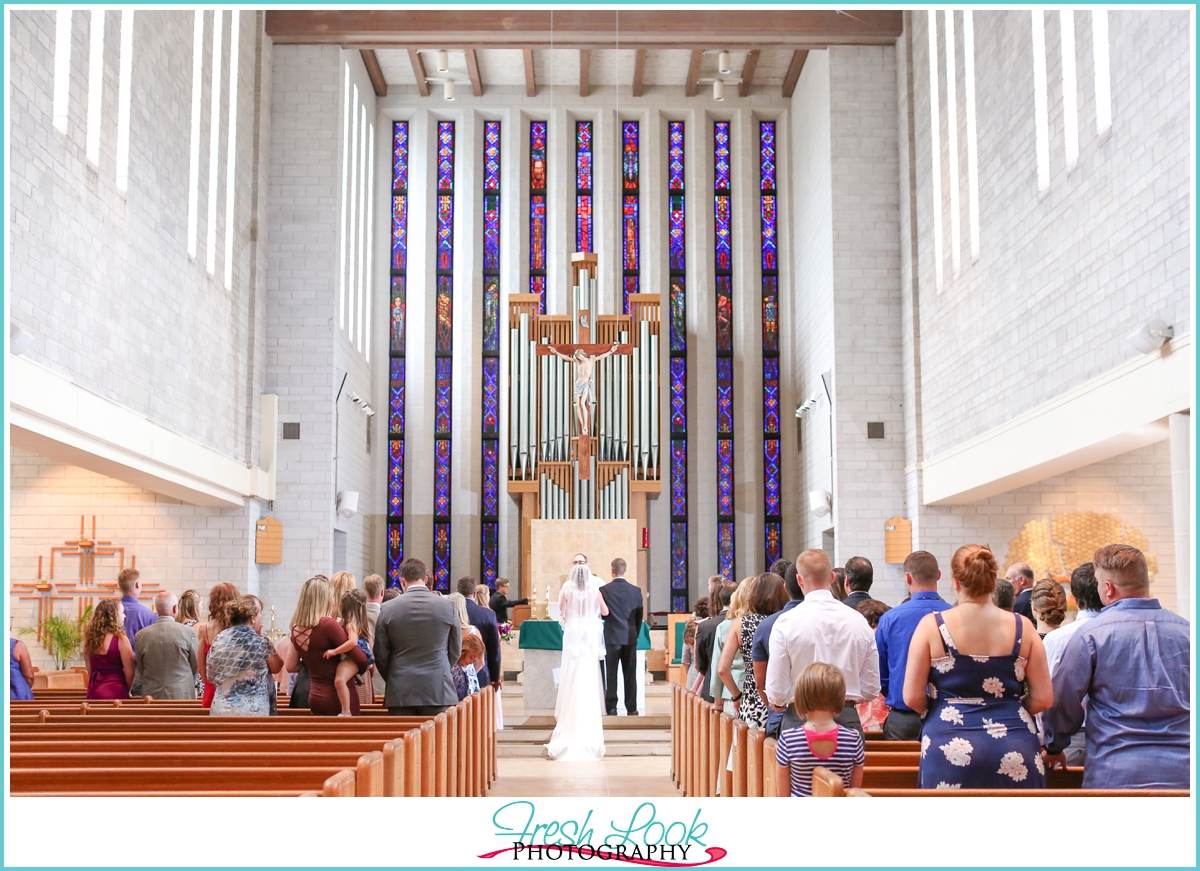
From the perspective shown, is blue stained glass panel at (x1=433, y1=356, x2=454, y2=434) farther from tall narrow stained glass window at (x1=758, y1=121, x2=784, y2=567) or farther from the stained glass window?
tall narrow stained glass window at (x1=758, y1=121, x2=784, y2=567)

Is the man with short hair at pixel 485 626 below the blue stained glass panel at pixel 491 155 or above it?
below

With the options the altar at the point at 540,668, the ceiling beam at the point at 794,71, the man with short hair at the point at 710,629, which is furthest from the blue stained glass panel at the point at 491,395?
the man with short hair at the point at 710,629

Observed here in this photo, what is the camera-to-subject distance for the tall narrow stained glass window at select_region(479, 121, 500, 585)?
17.4 meters

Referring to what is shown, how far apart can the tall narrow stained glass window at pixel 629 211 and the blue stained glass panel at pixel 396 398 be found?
3.53 metres

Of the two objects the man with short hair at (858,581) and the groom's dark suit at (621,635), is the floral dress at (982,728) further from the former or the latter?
the groom's dark suit at (621,635)

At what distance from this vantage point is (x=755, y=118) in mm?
18188

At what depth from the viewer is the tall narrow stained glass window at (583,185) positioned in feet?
59.5

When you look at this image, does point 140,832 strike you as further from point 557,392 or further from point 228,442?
point 557,392

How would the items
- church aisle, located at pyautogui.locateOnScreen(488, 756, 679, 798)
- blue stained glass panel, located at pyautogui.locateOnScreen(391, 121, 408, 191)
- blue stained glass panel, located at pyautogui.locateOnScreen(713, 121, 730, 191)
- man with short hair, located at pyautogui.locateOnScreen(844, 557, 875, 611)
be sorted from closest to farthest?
man with short hair, located at pyautogui.locateOnScreen(844, 557, 875, 611) < church aisle, located at pyautogui.locateOnScreen(488, 756, 679, 798) < blue stained glass panel, located at pyautogui.locateOnScreen(391, 121, 408, 191) < blue stained glass panel, located at pyautogui.locateOnScreen(713, 121, 730, 191)

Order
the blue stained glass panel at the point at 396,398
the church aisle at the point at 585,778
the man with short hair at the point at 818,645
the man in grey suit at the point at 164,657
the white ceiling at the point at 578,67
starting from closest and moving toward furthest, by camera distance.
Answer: the man with short hair at the point at 818,645 → the man in grey suit at the point at 164,657 → the church aisle at the point at 585,778 → the white ceiling at the point at 578,67 → the blue stained glass panel at the point at 396,398

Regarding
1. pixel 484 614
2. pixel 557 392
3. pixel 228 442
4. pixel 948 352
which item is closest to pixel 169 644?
pixel 484 614

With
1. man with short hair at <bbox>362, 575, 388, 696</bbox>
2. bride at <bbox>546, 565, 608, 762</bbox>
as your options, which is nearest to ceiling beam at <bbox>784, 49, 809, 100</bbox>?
bride at <bbox>546, 565, 608, 762</bbox>

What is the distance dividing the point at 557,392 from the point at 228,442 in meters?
4.92

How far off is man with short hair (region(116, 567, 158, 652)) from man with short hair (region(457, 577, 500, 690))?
6.26ft
